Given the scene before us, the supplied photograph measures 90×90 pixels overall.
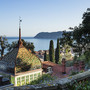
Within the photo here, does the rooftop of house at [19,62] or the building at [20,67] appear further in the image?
the rooftop of house at [19,62]

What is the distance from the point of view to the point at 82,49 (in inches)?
562

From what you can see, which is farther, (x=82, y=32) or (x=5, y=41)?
(x=5, y=41)

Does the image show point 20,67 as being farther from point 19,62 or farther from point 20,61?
point 20,61

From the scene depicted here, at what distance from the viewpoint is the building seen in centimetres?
1377

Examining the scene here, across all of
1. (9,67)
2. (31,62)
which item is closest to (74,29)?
(31,62)

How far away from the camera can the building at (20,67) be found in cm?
1377

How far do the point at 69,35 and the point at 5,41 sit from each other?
74.4 feet

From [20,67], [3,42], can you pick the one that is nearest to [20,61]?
[20,67]

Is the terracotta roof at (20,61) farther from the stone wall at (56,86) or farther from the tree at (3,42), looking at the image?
the tree at (3,42)

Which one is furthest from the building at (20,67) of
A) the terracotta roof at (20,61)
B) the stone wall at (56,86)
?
the stone wall at (56,86)

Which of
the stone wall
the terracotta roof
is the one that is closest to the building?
the terracotta roof

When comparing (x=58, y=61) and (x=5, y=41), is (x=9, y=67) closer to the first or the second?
(x=5, y=41)

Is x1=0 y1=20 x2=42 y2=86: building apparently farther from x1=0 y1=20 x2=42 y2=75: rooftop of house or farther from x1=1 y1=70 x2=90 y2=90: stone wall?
x1=1 y1=70 x2=90 y2=90: stone wall

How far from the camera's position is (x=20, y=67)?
14352mm
